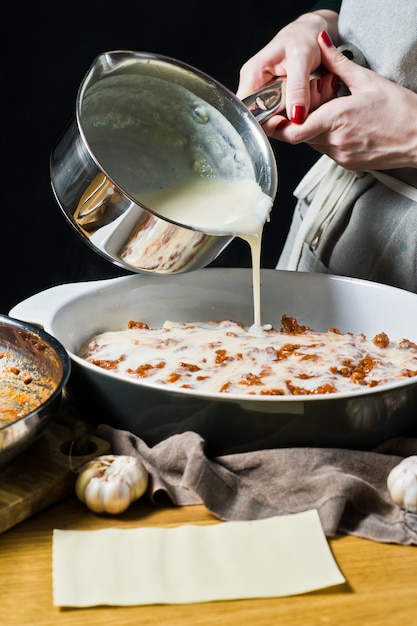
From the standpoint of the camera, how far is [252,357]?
1.49 m

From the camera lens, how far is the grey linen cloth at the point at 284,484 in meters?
1.16

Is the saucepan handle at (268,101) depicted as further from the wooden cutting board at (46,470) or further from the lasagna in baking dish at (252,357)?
the wooden cutting board at (46,470)

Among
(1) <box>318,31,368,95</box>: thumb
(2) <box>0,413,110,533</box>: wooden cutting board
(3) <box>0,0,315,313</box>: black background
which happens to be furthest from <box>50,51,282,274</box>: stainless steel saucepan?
(3) <box>0,0,315,313</box>: black background

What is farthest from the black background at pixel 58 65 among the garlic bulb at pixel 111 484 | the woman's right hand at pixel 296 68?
the garlic bulb at pixel 111 484

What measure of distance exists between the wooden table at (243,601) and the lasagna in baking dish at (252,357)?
0.96 feet

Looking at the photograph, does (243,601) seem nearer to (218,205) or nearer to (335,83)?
(218,205)

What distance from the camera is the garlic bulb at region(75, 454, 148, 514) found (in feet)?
3.77

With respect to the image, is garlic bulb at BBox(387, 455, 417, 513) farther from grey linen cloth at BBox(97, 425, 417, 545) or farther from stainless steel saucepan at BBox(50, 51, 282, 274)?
stainless steel saucepan at BBox(50, 51, 282, 274)

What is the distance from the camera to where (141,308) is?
69.4 inches

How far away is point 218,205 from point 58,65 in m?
1.38

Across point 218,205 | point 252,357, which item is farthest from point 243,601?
point 218,205

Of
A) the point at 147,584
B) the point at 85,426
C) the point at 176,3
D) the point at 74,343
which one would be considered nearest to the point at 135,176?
the point at 74,343

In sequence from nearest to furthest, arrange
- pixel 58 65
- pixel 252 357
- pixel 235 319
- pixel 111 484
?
1. pixel 111 484
2. pixel 252 357
3. pixel 235 319
4. pixel 58 65

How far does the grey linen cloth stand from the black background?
5.51 ft
